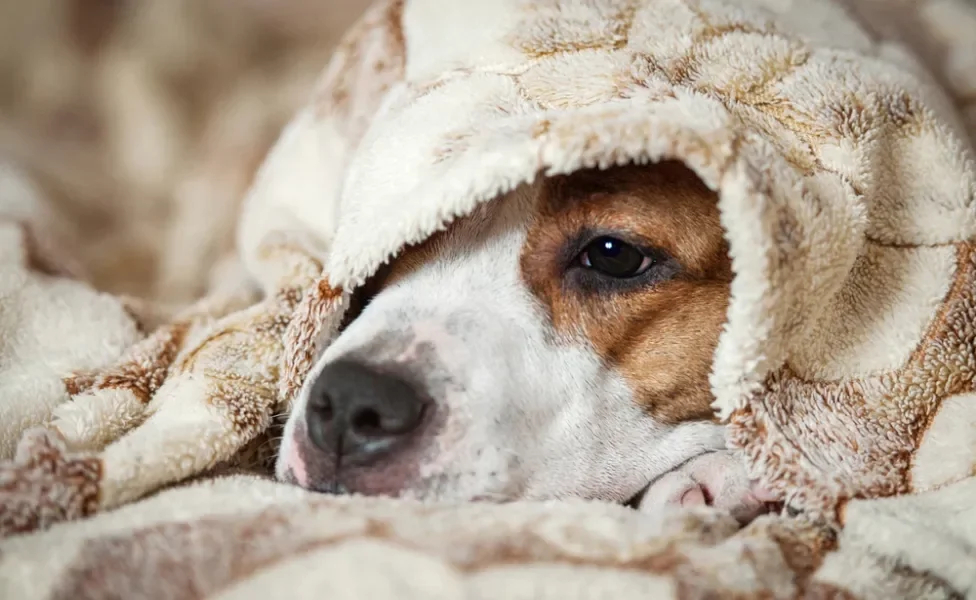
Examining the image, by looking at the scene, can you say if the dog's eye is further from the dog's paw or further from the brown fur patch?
the dog's paw

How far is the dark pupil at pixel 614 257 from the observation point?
3.57 ft

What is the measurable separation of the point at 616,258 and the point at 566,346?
130 millimetres

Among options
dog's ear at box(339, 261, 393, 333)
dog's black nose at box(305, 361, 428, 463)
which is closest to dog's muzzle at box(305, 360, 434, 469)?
dog's black nose at box(305, 361, 428, 463)

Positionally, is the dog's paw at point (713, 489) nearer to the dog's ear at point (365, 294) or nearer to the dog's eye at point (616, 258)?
the dog's eye at point (616, 258)

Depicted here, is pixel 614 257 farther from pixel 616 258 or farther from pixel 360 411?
pixel 360 411

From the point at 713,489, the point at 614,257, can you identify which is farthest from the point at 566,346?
the point at 713,489

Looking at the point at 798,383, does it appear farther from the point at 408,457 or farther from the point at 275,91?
the point at 275,91

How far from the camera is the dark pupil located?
3.57 ft

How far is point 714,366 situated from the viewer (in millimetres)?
1013

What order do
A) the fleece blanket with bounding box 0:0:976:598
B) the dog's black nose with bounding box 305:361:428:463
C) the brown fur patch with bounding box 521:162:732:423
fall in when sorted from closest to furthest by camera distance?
the fleece blanket with bounding box 0:0:976:598 < the dog's black nose with bounding box 305:361:428:463 < the brown fur patch with bounding box 521:162:732:423

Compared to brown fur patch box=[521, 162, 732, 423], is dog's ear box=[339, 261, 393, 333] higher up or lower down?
lower down

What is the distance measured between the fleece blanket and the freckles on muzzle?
0.21ft

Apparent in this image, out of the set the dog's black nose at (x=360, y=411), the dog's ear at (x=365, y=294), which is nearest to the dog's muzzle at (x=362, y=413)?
the dog's black nose at (x=360, y=411)

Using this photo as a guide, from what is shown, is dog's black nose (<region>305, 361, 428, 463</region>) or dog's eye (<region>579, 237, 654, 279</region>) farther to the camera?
dog's eye (<region>579, 237, 654, 279</region>)
